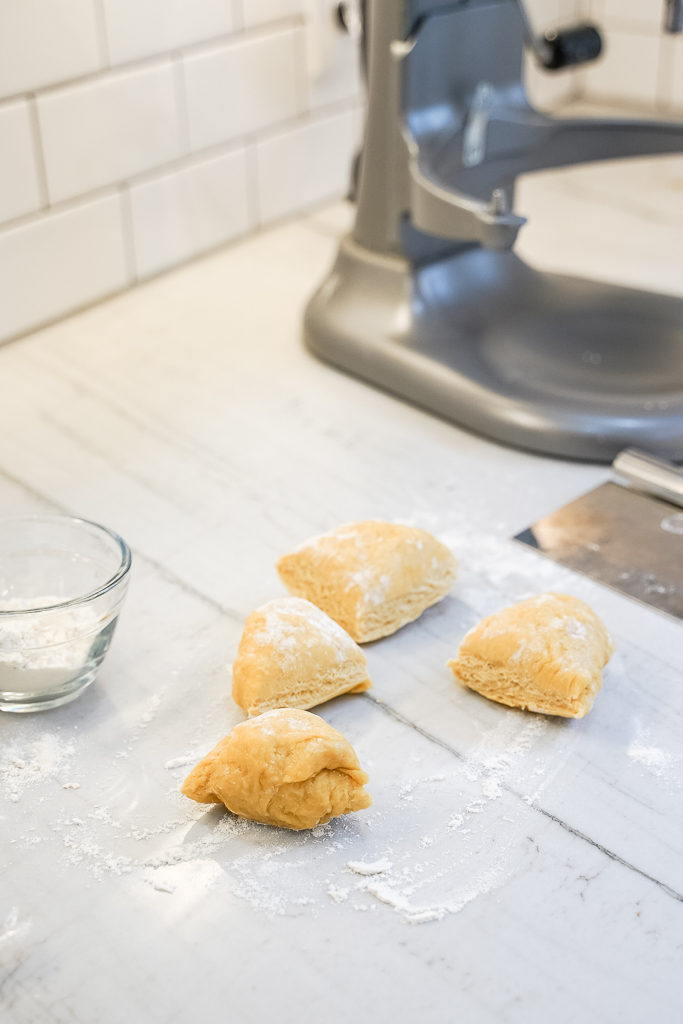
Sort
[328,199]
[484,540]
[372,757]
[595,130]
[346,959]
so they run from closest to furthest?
[346,959] < [372,757] < [484,540] < [595,130] < [328,199]

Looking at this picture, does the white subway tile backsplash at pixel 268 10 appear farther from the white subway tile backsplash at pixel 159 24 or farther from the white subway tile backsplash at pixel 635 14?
the white subway tile backsplash at pixel 635 14

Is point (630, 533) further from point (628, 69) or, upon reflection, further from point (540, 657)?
point (628, 69)

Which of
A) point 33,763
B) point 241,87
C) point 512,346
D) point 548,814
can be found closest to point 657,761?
point 548,814

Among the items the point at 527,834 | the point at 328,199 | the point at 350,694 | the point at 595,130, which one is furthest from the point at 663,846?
the point at 328,199

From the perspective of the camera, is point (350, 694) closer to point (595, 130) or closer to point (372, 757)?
point (372, 757)

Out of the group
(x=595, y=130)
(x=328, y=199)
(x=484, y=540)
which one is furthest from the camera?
(x=328, y=199)

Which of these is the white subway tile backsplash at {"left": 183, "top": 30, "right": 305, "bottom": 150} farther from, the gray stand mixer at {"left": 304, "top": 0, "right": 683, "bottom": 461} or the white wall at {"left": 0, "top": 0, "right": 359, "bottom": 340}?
the gray stand mixer at {"left": 304, "top": 0, "right": 683, "bottom": 461}

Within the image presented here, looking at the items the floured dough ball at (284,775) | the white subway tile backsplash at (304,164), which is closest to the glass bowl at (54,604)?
the floured dough ball at (284,775)

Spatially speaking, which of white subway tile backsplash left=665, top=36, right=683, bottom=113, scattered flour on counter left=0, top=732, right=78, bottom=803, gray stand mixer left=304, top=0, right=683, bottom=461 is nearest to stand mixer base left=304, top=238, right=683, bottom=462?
gray stand mixer left=304, top=0, right=683, bottom=461
